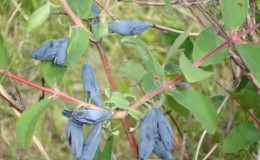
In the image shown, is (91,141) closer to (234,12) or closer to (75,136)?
(75,136)

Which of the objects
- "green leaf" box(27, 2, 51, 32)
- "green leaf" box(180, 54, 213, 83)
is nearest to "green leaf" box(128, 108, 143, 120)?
"green leaf" box(180, 54, 213, 83)

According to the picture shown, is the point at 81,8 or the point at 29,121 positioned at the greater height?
the point at 81,8

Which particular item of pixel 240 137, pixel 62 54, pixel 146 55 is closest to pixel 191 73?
pixel 146 55

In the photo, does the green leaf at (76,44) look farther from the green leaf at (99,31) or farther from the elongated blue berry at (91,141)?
the elongated blue berry at (91,141)

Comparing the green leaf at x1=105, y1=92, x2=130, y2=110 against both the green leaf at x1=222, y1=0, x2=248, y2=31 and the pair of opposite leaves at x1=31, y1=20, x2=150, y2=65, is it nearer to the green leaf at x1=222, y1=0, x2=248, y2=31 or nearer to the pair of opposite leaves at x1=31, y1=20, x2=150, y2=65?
the pair of opposite leaves at x1=31, y1=20, x2=150, y2=65

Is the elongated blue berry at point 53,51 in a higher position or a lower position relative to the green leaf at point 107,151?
higher

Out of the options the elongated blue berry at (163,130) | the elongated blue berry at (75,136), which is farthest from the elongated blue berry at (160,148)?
the elongated blue berry at (75,136)
